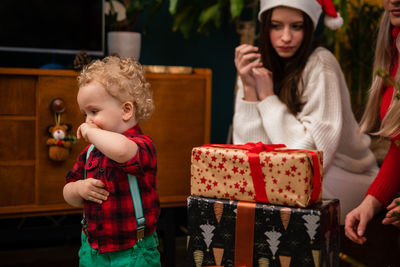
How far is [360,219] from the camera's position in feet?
4.03

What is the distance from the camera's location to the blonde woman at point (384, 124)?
1.21 metres

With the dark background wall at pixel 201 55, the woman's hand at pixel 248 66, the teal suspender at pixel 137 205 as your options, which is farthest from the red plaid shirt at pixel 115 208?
the dark background wall at pixel 201 55

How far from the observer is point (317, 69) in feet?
5.77

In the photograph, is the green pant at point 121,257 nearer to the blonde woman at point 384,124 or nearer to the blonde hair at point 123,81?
the blonde hair at point 123,81

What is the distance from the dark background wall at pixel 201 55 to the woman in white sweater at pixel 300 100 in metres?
1.00

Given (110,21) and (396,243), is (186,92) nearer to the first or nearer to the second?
(110,21)

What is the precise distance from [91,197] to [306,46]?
100 cm

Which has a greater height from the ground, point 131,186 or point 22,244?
point 131,186

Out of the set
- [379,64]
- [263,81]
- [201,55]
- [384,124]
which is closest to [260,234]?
[384,124]

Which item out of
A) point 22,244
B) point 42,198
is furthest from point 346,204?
point 22,244

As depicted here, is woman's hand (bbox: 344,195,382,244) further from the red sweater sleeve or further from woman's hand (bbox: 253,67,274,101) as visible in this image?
woman's hand (bbox: 253,67,274,101)

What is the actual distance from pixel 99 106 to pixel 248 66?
719 millimetres

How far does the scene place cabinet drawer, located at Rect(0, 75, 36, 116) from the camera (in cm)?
202

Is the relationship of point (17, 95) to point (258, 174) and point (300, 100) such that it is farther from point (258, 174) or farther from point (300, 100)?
point (258, 174)
